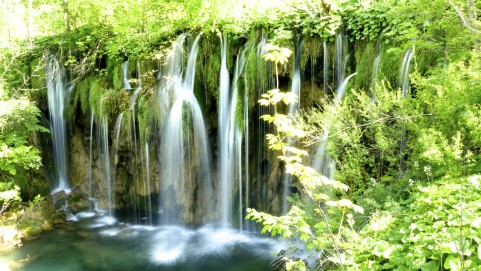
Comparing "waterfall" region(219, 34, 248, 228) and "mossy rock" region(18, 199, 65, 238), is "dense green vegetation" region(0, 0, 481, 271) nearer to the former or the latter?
"waterfall" region(219, 34, 248, 228)

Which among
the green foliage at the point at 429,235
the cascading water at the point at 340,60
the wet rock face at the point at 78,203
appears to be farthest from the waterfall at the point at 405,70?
the wet rock face at the point at 78,203

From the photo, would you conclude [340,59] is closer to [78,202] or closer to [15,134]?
[15,134]

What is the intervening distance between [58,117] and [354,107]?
1051 cm

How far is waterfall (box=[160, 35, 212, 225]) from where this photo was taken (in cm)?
1030

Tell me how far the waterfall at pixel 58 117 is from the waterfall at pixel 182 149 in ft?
14.7

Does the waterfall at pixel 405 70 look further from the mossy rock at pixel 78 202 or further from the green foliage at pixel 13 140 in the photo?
the mossy rock at pixel 78 202

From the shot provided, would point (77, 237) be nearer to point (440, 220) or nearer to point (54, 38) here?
point (54, 38)

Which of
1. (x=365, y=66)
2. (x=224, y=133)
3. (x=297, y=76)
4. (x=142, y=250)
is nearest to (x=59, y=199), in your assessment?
(x=142, y=250)

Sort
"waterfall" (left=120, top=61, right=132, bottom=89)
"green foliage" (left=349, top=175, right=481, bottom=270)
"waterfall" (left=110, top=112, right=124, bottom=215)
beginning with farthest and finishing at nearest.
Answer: "waterfall" (left=120, top=61, right=132, bottom=89) → "waterfall" (left=110, top=112, right=124, bottom=215) → "green foliage" (left=349, top=175, right=481, bottom=270)

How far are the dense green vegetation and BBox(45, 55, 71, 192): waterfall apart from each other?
0.42 m

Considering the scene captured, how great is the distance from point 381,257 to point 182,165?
7.77 meters

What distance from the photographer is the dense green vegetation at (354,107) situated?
11.3ft

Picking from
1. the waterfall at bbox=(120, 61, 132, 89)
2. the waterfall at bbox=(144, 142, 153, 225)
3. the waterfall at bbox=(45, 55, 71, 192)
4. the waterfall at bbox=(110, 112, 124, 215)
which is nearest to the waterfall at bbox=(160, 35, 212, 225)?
the waterfall at bbox=(144, 142, 153, 225)

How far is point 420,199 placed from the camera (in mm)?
4090
